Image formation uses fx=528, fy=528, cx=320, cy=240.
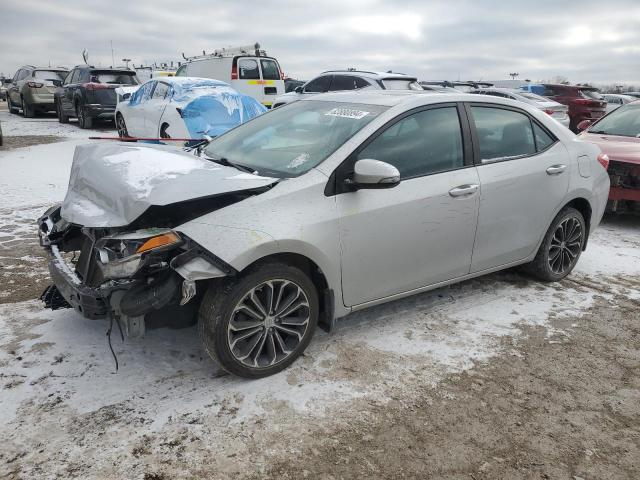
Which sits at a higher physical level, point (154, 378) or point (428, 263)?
point (428, 263)

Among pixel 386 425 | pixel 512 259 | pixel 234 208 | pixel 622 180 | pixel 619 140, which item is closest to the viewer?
pixel 386 425

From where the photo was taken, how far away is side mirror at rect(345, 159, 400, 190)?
9.99 feet

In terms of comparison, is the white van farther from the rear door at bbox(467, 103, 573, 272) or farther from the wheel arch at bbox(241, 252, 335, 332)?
the wheel arch at bbox(241, 252, 335, 332)

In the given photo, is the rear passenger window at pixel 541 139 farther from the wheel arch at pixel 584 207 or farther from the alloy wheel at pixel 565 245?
the alloy wheel at pixel 565 245

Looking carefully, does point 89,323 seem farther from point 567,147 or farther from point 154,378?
point 567,147

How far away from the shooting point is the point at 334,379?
3.09m

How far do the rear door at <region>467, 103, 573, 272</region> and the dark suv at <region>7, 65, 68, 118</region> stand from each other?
17686 mm

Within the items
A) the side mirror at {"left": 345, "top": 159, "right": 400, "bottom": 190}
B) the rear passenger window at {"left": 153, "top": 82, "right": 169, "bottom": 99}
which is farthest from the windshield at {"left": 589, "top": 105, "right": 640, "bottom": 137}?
the rear passenger window at {"left": 153, "top": 82, "right": 169, "bottom": 99}

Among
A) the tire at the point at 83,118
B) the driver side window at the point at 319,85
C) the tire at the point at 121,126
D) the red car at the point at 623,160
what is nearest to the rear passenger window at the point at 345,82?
the driver side window at the point at 319,85

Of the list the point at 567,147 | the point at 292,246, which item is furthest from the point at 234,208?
the point at 567,147

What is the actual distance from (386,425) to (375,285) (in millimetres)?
946

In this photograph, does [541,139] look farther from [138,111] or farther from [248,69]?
[248,69]

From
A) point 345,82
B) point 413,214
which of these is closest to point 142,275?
point 413,214

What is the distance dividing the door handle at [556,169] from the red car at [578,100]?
1279 cm
